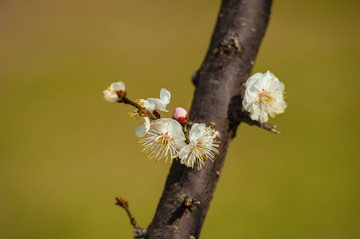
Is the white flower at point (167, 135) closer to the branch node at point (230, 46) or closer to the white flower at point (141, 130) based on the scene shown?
the white flower at point (141, 130)

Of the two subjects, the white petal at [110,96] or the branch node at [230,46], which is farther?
the branch node at [230,46]

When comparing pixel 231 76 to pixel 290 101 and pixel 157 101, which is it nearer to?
pixel 157 101

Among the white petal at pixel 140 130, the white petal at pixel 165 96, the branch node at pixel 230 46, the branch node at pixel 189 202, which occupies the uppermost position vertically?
the branch node at pixel 230 46

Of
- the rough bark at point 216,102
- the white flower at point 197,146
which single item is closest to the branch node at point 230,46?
the rough bark at point 216,102

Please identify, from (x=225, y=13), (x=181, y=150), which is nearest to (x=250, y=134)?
(x=225, y=13)

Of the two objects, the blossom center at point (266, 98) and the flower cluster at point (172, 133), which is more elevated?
the blossom center at point (266, 98)

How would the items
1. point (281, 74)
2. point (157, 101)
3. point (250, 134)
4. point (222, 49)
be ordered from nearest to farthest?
point (157, 101)
point (222, 49)
point (250, 134)
point (281, 74)
